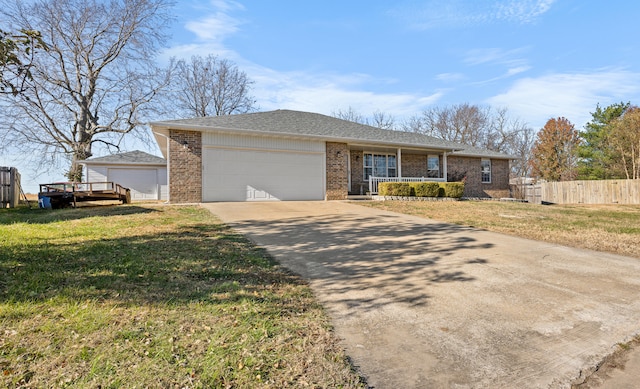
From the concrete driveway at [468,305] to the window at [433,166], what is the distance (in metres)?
12.9

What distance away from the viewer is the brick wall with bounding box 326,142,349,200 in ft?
46.7

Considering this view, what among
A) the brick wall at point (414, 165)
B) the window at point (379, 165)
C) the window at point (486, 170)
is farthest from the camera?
the window at point (486, 170)

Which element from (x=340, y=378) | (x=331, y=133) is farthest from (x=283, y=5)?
(x=340, y=378)

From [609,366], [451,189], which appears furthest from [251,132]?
[609,366]

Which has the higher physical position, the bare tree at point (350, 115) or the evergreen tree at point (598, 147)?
the bare tree at point (350, 115)

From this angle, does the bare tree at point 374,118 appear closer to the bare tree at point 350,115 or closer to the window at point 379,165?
the bare tree at point 350,115

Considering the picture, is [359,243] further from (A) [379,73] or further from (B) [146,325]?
(A) [379,73]

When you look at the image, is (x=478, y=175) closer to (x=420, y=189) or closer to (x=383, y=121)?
(x=420, y=189)

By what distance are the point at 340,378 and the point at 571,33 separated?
13923 millimetres

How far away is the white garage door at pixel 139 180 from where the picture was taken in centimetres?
2111

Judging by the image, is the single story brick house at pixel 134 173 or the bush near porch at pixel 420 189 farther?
the single story brick house at pixel 134 173

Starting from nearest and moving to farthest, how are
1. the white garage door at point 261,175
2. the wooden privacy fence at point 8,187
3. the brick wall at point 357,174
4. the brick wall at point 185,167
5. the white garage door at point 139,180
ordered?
the brick wall at point 185,167 → the white garage door at point 261,175 → the wooden privacy fence at point 8,187 → the brick wall at point 357,174 → the white garage door at point 139,180

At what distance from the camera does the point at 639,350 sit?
2.28 metres

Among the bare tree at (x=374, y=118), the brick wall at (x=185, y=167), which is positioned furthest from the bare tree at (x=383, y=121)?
the brick wall at (x=185, y=167)
